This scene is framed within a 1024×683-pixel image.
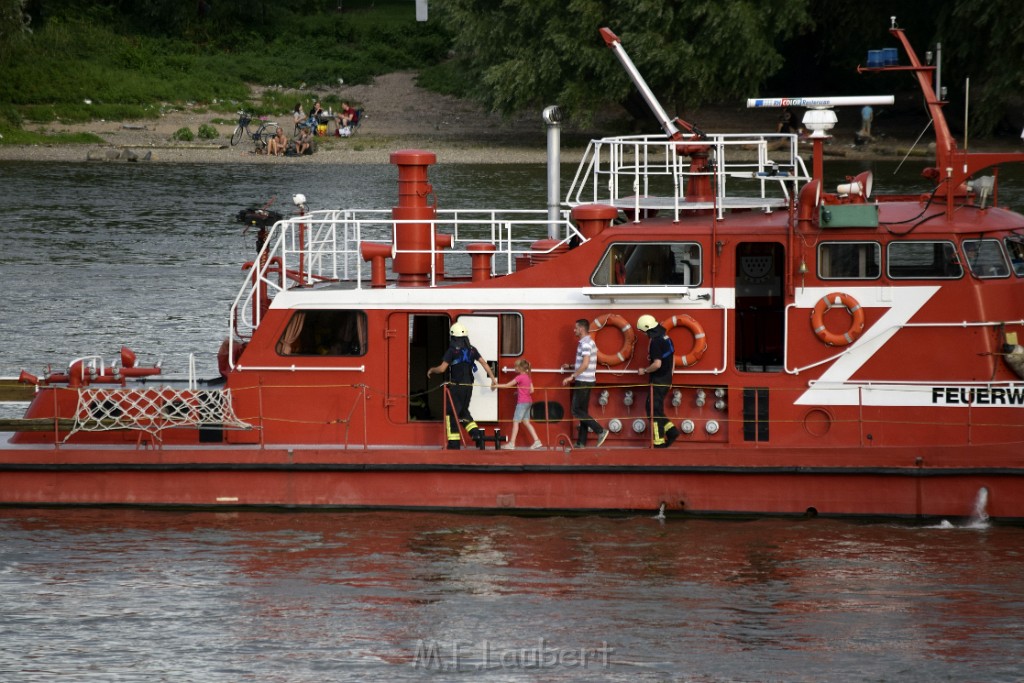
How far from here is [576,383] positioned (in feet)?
48.9

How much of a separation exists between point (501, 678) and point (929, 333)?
565 centimetres

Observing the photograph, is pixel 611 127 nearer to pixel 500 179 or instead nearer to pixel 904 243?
pixel 500 179

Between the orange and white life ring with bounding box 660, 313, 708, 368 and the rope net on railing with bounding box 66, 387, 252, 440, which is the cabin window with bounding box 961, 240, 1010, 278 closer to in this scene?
the orange and white life ring with bounding box 660, 313, 708, 368

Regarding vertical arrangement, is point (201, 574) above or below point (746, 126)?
below

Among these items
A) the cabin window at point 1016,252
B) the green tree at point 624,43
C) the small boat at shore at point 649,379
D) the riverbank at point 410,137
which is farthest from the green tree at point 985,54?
the cabin window at point 1016,252

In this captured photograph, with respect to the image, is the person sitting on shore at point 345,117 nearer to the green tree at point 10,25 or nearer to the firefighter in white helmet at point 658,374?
the green tree at point 10,25

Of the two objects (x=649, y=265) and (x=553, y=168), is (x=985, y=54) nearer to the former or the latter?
(x=553, y=168)

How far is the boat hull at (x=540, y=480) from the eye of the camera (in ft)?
48.3

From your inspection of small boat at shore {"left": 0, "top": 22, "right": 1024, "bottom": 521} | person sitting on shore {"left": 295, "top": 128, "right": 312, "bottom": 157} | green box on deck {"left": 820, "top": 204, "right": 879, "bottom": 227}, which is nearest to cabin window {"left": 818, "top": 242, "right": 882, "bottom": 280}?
small boat at shore {"left": 0, "top": 22, "right": 1024, "bottom": 521}

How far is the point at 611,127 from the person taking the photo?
52.7 m

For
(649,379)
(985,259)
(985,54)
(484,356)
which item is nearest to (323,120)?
(985,54)

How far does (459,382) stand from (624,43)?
106ft

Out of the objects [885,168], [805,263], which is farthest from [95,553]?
[885,168]

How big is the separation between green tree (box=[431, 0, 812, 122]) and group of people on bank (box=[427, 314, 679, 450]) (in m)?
31.1
